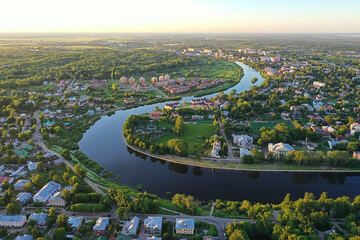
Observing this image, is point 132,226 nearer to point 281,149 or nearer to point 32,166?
point 32,166

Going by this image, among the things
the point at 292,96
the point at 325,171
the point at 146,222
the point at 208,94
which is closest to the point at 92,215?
the point at 146,222

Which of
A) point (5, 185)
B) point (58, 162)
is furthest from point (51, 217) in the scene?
point (58, 162)

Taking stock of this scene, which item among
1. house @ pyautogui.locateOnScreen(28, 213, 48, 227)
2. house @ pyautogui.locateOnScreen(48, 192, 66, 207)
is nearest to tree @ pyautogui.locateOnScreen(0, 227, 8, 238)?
house @ pyautogui.locateOnScreen(28, 213, 48, 227)

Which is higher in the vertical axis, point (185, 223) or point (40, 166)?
point (40, 166)

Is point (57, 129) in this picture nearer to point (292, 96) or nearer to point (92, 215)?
point (92, 215)

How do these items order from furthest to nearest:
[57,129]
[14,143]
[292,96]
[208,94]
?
[208,94] → [292,96] → [57,129] → [14,143]

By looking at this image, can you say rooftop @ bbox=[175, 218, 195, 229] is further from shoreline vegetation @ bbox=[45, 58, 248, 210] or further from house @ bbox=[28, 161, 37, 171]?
house @ bbox=[28, 161, 37, 171]
